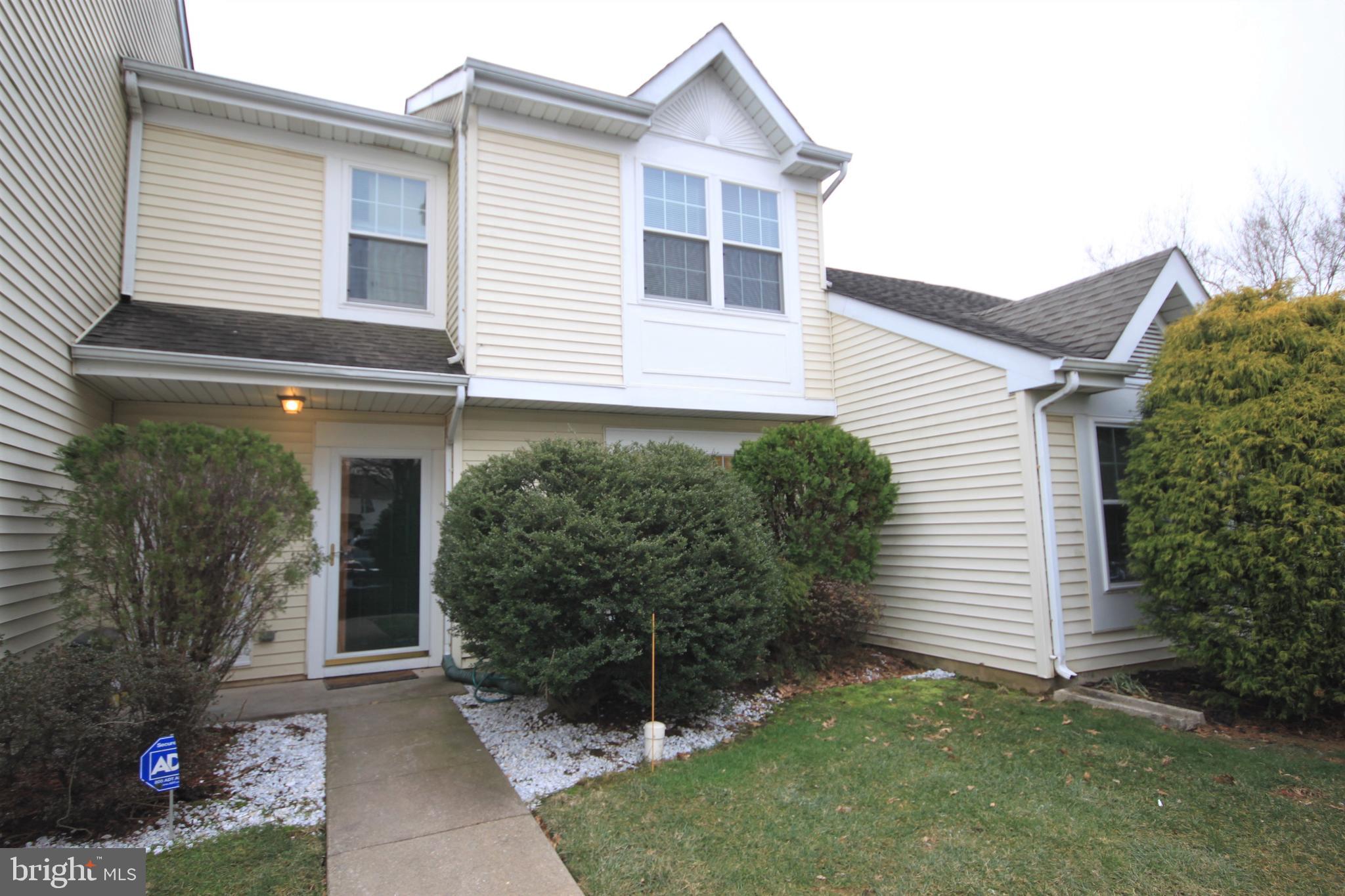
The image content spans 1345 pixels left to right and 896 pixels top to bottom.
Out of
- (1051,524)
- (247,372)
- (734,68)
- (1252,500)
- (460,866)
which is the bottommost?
(460,866)

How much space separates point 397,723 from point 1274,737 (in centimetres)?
637

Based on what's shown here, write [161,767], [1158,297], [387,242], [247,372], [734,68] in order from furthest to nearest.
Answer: [734,68]
[387,242]
[1158,297]
[247,372]
[161,767]

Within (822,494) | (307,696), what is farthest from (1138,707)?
(307,696)

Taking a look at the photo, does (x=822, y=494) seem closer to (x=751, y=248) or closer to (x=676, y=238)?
(x=751, y=248)

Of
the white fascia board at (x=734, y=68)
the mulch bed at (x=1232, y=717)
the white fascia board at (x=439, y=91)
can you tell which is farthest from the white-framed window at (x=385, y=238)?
the mulch bed at (x=1232, y=717)

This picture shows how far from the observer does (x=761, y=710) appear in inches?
228

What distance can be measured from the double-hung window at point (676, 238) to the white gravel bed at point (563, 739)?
4452mm

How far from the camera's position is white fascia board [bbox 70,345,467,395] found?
215 inches

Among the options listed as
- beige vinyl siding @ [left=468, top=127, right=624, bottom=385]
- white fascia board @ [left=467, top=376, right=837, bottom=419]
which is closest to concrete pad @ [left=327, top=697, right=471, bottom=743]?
white fascia board @ [left=467, top=376, right=837, bottom=419]

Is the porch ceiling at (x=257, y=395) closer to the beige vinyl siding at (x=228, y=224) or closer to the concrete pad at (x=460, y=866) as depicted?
the beige vinyl siding at (x=228, y=224)

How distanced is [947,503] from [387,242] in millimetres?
6530

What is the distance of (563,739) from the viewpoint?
512cm

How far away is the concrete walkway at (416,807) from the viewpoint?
3.17m

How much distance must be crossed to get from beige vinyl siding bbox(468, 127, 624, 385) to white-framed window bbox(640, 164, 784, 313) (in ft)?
1.51
